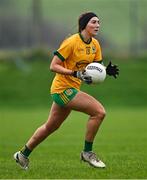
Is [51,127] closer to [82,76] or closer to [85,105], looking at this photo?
[85,105]

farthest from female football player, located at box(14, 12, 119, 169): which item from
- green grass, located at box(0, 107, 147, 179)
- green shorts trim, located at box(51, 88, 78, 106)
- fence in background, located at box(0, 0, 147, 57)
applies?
fence in background, located at box(0, 0, 147, 57)

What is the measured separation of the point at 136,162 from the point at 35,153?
3.15 meters

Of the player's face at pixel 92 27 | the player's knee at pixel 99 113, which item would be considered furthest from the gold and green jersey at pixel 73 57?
the player's knee at pixel 99 113

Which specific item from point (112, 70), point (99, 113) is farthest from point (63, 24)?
point (99, 113)

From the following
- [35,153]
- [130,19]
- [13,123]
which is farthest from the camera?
[130,19]

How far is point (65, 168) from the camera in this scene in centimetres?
1246

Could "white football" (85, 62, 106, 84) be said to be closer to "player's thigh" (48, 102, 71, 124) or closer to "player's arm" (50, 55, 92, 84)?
"player's arm" (50, 55, 92, 84)

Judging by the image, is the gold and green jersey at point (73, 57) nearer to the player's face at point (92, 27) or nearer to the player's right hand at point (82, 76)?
the player's face at point (92, 27)

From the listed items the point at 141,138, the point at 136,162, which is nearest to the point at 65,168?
the point at 136,162

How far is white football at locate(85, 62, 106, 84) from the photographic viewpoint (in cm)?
1223

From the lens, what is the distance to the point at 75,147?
56.1 feet

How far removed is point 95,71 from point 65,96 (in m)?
0.62

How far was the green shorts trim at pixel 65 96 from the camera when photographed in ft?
40.8

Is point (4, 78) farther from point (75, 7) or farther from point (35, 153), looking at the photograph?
point (35, 153)
